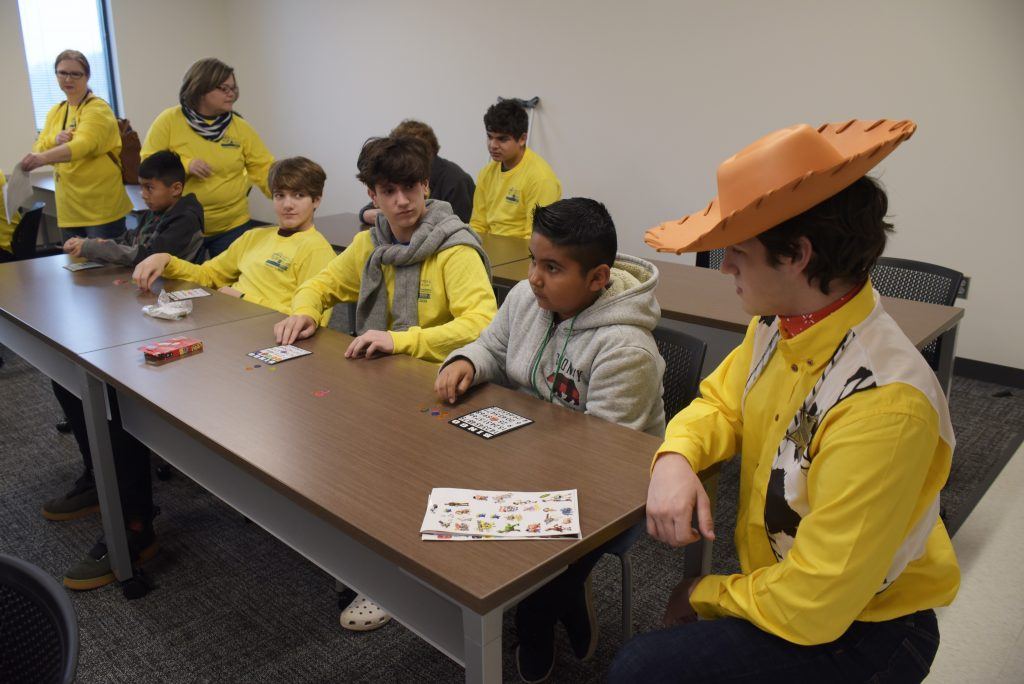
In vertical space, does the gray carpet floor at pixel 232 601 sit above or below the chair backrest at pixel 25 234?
below

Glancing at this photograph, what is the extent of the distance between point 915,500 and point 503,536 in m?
0.57

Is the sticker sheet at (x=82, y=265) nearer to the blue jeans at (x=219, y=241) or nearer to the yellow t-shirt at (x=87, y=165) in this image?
the blue jeans at (x=219, y=241)

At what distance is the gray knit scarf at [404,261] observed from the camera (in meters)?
2.30

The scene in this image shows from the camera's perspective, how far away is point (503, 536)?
1178mm

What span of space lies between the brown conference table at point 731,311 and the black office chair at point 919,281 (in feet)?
0.41

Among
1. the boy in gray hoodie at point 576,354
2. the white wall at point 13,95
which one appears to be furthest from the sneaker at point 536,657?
the white wall at point 13,95

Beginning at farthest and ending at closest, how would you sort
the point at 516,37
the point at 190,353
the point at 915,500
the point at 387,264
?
1. the point at 516,37
2. the point at 387,264
3. the point at 190,353
4. the point at 915,500

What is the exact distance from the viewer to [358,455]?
1.46 m

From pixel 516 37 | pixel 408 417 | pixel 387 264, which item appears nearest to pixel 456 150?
pixel 516 37

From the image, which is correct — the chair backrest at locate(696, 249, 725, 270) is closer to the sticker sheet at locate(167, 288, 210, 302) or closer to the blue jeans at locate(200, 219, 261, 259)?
the sticker sheet at locate(167, 288, 210, 302)

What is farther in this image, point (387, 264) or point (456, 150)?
point (456, 150)

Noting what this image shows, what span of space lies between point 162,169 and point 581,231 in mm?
2147

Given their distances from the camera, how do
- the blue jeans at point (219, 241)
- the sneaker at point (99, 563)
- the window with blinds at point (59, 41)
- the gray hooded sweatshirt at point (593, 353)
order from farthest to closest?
1. the window with blinds at point (59, 41)
2. the blue jeans at point (219, 241)
3. the sneaker at point (99, 563)
4. the gray hooded sweatshirt at point (593, 353)

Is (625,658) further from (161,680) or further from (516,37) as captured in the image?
(516,37)
